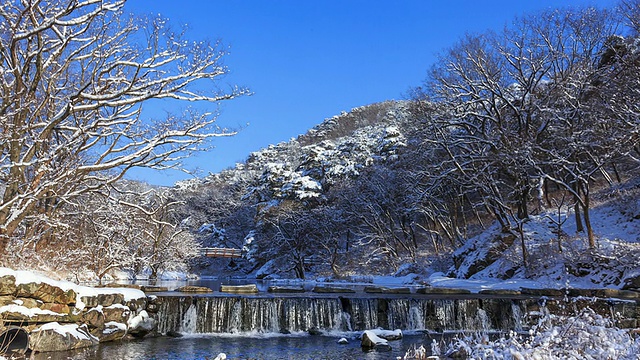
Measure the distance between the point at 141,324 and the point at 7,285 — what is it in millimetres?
3330

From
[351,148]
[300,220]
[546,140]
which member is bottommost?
[300,220]

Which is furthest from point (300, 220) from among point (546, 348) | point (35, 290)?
point (546, 348)

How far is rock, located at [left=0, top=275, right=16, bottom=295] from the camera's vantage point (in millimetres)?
8503

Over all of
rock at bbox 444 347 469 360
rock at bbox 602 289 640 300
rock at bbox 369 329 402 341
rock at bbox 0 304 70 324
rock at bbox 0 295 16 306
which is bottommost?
rock at bbox 369 329 402 341

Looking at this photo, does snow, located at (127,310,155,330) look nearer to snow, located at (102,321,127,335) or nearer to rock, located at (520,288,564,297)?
snow, located at (102,321,127,335)

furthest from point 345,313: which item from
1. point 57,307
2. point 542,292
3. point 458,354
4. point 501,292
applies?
point 57,307

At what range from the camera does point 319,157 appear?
141ft

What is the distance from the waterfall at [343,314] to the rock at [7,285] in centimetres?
409

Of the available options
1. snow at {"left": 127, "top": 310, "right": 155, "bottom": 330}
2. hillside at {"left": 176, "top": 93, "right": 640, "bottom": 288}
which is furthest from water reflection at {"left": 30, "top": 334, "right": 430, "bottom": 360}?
hillside at {"left": 176, "top": 93, "right": 640, "bottom": 288}

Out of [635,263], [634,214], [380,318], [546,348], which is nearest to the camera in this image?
[546,348]

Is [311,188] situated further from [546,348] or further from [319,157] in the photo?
[546,348]

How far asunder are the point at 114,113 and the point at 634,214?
19248mm

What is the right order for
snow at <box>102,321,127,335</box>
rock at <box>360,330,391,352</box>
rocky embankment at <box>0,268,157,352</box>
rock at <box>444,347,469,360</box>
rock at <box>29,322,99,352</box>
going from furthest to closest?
1. snow at <box>102,321,127,335</box>
2. rock at <box>360,330,391,352</box>
3. rock at <box>29,322,99,352</box>
4. rocky embankment at <box>0,268,157,352</box>
5. rock at <box>444,347,469,360</box>

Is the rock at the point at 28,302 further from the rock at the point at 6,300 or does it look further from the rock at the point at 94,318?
the rock at the point at 94,318
